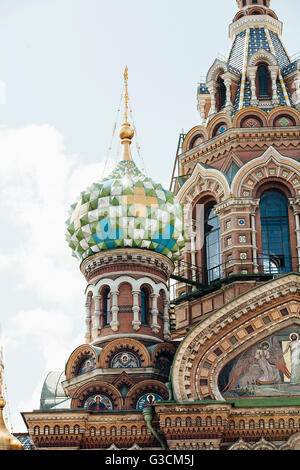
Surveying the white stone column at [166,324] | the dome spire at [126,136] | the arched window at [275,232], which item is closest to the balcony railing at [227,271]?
the arched window at [275,232]

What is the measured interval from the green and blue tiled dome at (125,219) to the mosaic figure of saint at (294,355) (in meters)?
3.57

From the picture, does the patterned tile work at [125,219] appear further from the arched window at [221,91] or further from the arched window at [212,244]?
the arched window at [221,91]

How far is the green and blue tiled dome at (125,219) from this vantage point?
21.8 meters

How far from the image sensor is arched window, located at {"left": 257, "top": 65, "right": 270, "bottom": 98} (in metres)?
25.4

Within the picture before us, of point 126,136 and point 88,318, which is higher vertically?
point 126,136

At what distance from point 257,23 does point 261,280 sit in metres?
7.54

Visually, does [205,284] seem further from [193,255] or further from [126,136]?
[126,136]

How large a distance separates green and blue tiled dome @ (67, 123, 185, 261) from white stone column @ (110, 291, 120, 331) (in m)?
0.97

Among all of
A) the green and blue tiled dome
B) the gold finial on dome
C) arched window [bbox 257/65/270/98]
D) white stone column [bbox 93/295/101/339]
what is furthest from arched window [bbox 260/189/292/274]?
the gold finial on dome

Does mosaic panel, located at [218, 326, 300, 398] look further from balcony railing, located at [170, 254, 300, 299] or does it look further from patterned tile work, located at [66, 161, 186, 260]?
patterned tile work, located at [66, 161, 186, 260]

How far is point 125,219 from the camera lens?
21766mm

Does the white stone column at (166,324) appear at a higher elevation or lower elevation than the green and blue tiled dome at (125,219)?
lower

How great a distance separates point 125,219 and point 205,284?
2817 mm

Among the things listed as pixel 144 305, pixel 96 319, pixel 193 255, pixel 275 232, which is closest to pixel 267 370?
pixel 144 305
